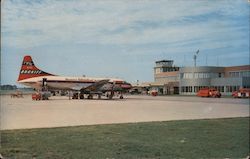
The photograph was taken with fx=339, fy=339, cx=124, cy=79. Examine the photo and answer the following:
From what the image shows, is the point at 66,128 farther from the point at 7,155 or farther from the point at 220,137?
the point at 220,137

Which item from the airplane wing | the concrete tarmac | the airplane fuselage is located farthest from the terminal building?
the concrete tarmac

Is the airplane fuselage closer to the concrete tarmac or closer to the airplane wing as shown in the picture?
the airplane wing

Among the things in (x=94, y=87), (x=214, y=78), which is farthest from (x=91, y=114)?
(x=214, y=78)

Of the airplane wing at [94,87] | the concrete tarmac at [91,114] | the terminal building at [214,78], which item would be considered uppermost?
the terminal building at [214,78]

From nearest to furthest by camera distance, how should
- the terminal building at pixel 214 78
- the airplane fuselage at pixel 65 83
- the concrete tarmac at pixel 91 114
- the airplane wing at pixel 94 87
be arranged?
the concrete tarmac at pixel 91 114 → the airplane wing at pixel 94 87 → the airplane fuselage at pixel 65 83 → the terminal building at pixel 214 78

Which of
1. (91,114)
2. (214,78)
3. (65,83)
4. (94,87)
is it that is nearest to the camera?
(91,114)

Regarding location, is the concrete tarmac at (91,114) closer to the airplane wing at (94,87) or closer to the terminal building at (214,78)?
the airplane wing at (94,87)

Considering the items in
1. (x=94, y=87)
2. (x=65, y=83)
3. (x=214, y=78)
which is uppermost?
(x=214, y=78)

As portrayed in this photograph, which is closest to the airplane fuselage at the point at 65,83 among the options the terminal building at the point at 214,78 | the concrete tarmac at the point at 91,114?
the terminal building at the point at 214,78

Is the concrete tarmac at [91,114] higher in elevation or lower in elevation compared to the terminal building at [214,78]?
lower

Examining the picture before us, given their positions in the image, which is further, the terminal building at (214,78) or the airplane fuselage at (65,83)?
the terminal building at (214,78)

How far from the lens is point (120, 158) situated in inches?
274

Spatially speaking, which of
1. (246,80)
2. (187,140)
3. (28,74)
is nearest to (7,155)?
(187,140)

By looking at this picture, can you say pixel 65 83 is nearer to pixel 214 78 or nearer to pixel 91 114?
pixel 91 114
